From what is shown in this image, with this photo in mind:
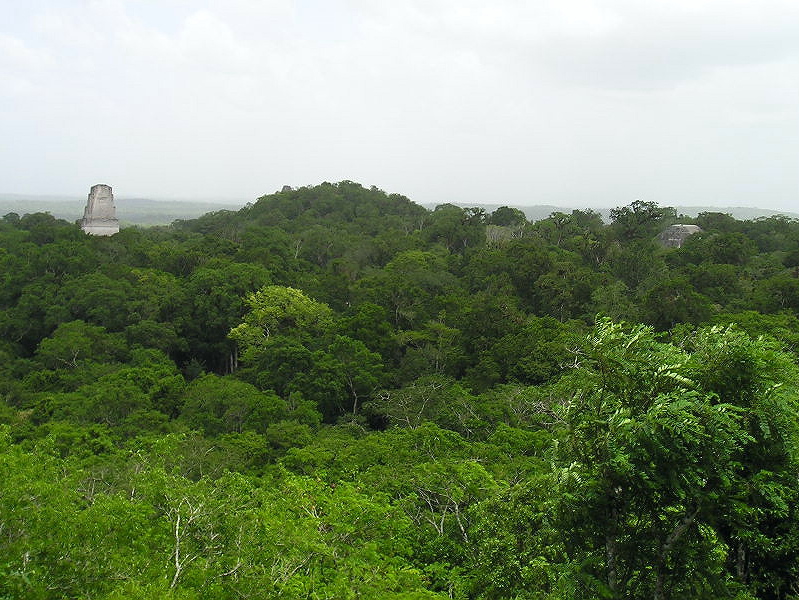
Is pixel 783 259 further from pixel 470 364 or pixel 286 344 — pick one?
pixel 286 344

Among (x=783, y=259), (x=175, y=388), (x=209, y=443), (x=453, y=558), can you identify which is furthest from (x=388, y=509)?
(x=783, y=259)

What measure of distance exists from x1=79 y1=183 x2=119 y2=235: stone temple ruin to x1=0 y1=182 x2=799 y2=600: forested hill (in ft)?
39.5

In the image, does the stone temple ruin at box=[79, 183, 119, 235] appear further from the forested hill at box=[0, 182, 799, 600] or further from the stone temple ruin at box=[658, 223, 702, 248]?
the stone temple ruin at box=[658, 223, 702, 248]

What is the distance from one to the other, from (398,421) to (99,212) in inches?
Answer: 1585

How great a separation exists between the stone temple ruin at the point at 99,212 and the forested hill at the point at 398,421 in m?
12.0

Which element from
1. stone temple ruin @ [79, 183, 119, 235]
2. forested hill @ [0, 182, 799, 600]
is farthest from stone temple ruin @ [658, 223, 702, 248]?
stone temple ruin @ [79, 183, 119, 235]

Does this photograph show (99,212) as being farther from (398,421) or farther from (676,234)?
(676,234)

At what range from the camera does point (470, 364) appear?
2467cm

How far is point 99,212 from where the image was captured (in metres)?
48.5

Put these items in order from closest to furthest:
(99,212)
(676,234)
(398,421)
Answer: (398,421), (676,234), (99,212)

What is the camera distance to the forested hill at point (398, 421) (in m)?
5.23

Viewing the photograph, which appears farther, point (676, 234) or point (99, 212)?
point (99, 212)

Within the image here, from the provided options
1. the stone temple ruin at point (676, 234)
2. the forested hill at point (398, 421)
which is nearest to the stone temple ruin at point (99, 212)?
the forested hill at point (398, 421)

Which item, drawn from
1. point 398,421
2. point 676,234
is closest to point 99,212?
point 398,421
